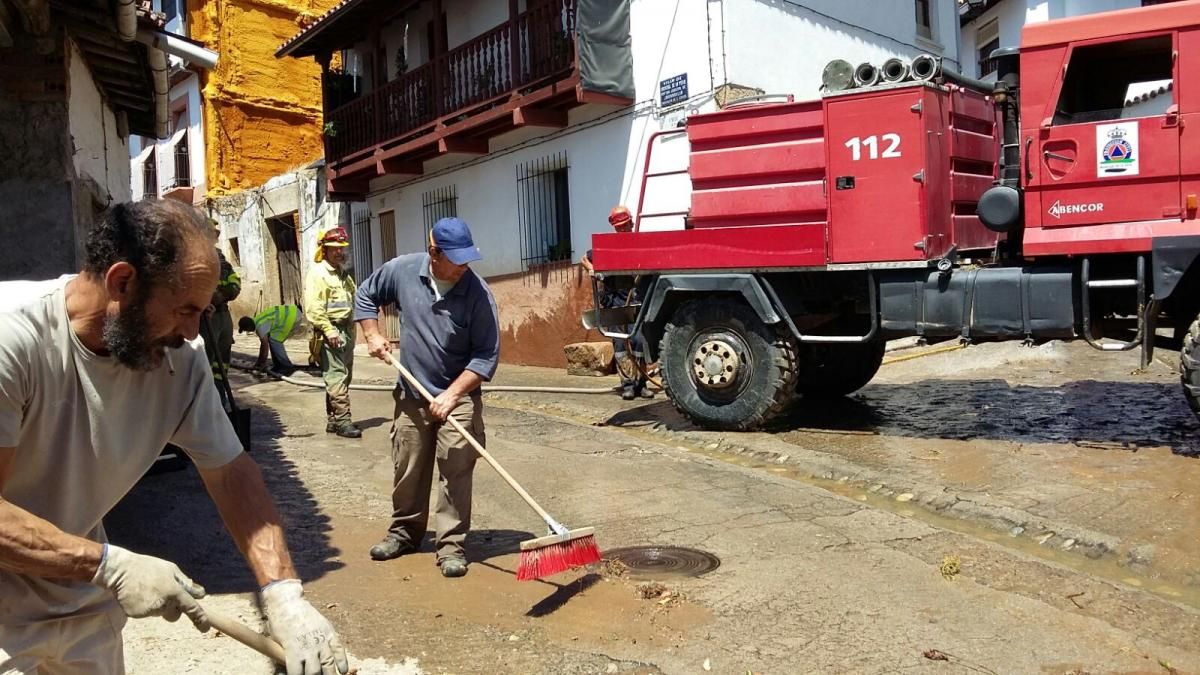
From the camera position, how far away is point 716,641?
12.3ft

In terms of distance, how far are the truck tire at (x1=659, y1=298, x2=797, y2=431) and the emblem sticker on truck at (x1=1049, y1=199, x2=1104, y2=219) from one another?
2065 millimetres

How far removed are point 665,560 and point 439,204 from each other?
40.4ft

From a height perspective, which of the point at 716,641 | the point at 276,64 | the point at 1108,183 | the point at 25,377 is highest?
the point at 276,64

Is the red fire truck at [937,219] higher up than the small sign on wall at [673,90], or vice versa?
the small sign on wall at [673,90]

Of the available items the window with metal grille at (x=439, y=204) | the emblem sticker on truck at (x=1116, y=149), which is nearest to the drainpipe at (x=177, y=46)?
the emblem sticker on truck at (x=1116, y=149)

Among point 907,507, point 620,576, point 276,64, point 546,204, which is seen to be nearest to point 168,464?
point 620,576

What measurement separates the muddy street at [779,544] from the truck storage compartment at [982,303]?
85 cm

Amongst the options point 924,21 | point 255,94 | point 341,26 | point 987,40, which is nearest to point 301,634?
point 924,21

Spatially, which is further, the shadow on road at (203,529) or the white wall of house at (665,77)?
the white wall of house at (665,77)

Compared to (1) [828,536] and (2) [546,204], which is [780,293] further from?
(2) [546,204]

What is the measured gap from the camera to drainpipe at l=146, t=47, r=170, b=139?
26.8 feet

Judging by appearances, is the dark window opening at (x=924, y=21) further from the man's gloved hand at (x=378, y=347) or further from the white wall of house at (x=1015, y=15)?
the man's gloved hand at (x=378, y=347)

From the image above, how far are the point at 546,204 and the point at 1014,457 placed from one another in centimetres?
848

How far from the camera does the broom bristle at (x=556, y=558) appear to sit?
4.20 m
